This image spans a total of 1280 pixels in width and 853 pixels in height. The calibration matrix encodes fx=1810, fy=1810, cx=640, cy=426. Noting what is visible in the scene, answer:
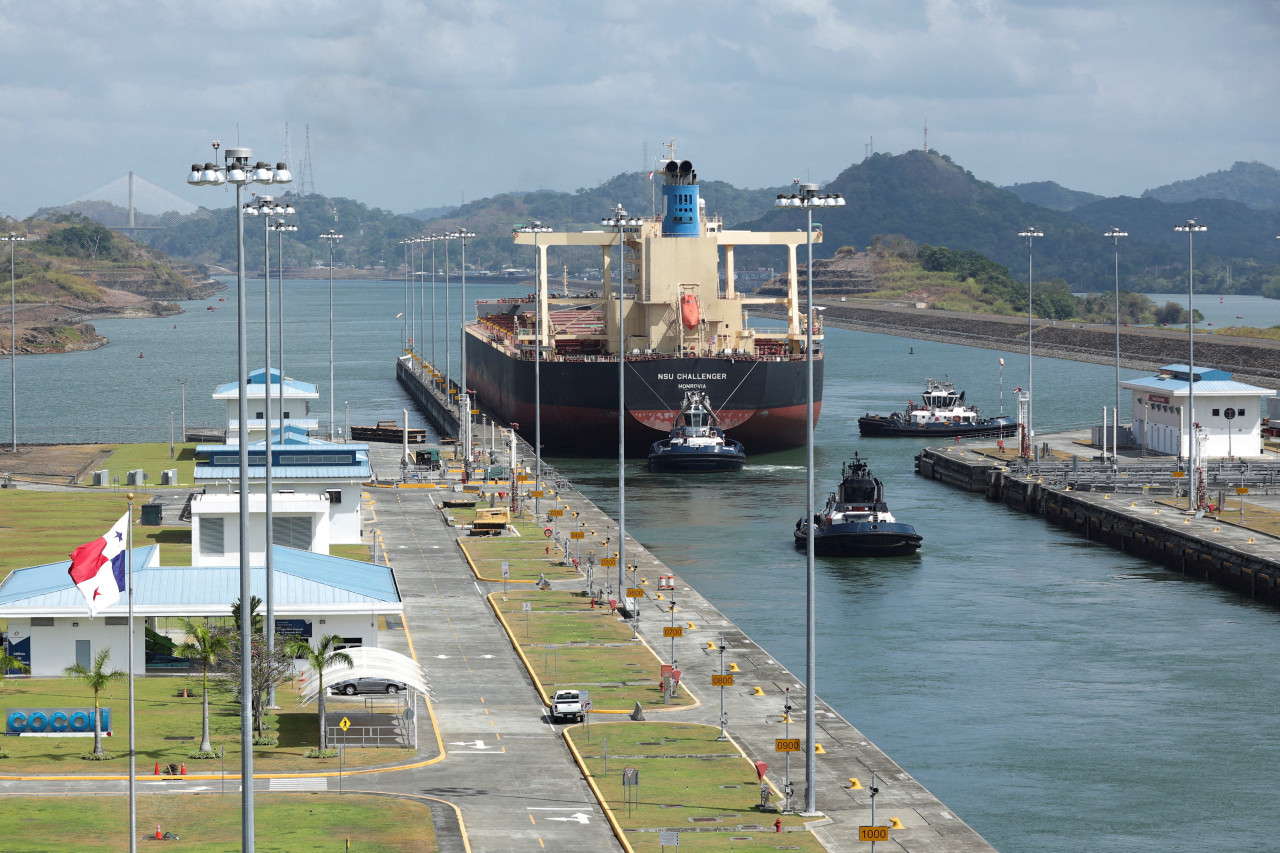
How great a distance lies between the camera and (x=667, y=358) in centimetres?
12225

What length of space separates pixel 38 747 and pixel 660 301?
85.2m

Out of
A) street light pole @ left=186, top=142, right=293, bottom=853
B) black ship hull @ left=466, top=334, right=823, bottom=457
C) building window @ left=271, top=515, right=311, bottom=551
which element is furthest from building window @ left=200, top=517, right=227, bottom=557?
black ship hull @ left=466, top=334, right=823, bottom=457

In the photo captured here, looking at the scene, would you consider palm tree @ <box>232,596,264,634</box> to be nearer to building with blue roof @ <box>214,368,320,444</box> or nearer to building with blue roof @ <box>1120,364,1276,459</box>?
building with blue roof @ <box>214,368,320,444</box>

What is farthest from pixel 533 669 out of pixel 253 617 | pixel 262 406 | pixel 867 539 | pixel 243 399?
pixel 262 406

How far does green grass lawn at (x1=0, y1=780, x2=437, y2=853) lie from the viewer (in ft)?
127

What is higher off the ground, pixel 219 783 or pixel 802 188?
pixel 802 188

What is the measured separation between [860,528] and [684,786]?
1668 inches

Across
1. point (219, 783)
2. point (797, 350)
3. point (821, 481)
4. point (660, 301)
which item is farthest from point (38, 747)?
point (797, 350)

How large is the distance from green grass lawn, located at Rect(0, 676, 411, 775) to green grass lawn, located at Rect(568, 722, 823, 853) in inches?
224

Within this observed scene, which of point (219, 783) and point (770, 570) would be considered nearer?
point (219, 783)

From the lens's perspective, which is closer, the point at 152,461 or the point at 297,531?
the point at 297,531

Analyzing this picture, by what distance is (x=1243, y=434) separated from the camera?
106375mm

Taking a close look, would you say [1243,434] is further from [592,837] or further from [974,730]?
[592,837]

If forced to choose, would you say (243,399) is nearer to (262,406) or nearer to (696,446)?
(696,446)
